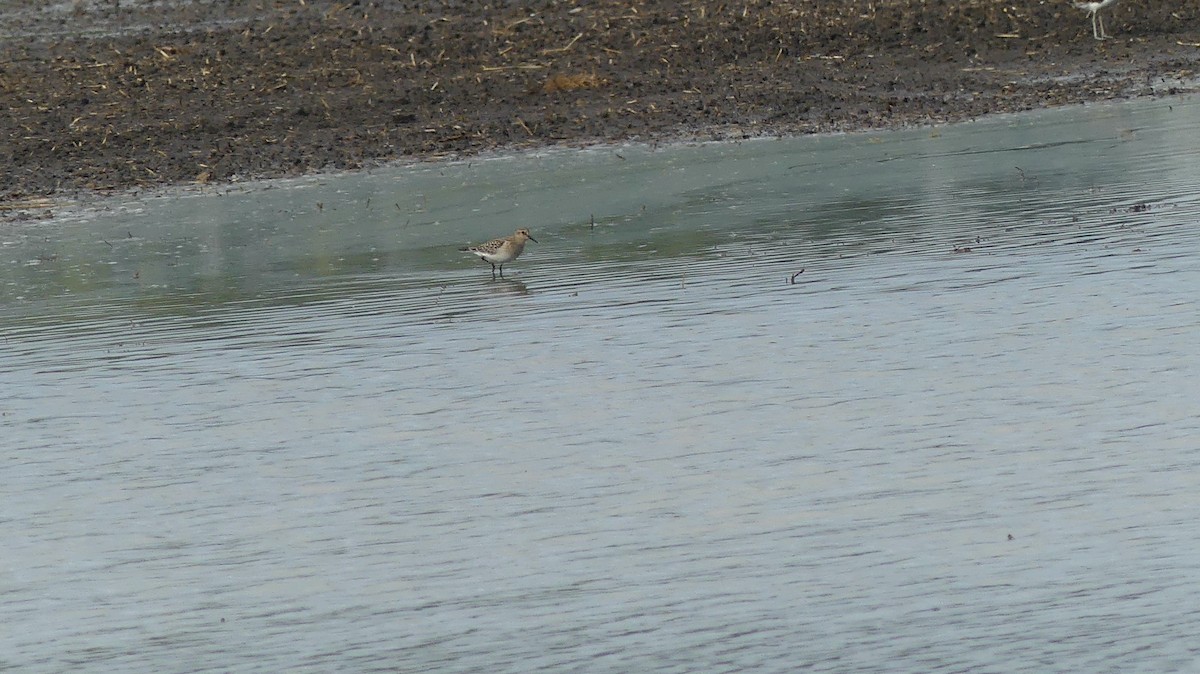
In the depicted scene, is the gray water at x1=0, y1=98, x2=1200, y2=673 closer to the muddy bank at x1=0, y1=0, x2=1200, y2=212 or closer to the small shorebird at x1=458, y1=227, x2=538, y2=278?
the small shorebird at x1=458, y1=227, x2=538, y2=278

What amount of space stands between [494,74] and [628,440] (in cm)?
1532

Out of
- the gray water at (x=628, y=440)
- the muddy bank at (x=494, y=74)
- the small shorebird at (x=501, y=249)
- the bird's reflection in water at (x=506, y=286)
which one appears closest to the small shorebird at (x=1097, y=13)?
the muddy bank at (x=494, y=74)

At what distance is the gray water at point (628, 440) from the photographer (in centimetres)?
696

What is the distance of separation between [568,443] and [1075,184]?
28.4 ft

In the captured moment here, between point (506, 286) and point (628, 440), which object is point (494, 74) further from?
point (628, 440)

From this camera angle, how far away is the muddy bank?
21.7 metres

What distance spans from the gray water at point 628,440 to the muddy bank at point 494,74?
14.8 ft

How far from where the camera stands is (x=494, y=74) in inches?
956

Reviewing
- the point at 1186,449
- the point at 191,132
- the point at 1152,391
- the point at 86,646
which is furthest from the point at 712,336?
the point at 191,132

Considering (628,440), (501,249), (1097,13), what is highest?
(1097,13)

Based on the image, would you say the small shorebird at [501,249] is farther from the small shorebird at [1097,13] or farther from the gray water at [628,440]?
the small shorebird at [1097,13]

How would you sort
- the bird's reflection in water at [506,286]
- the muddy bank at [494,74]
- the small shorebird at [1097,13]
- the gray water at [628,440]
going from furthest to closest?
1. the small shorebird at [1097,13]
2. the muddy bank at [494,74]
3. the bird's reflection in water at [506,286]
4. the gray water at [628,440]

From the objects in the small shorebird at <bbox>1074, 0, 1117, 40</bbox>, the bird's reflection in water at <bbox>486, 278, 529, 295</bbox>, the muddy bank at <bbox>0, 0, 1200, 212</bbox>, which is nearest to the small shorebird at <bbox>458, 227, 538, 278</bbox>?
the bird's reflection in water at <bbox>486, 278, 529, 295</bbox>

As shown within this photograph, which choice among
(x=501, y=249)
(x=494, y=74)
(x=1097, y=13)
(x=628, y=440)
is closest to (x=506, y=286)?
(x=501, y=249)
